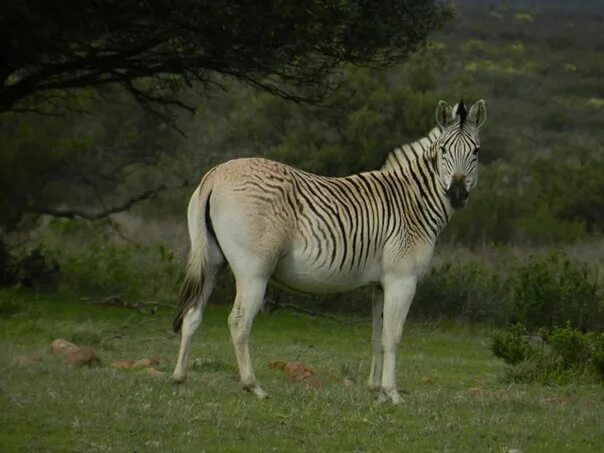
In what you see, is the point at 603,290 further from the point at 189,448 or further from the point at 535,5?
the point at 535,5

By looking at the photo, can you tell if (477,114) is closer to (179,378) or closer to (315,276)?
(315,276)

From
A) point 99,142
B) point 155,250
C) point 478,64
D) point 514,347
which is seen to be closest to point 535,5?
point 478,64

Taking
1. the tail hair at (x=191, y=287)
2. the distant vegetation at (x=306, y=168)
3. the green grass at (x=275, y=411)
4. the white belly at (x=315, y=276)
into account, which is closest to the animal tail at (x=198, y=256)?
the tail hair at (x=191, y=287)

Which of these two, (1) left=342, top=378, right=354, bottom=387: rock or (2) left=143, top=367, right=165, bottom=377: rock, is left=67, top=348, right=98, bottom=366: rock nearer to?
(2) left=143, top=367, right=165, bottom=377: rock

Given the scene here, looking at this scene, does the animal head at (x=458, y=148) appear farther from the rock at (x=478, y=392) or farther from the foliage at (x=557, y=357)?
the foliage at (x=557, y=357)

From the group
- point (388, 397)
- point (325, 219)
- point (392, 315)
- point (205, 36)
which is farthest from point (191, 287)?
point (205, 36)

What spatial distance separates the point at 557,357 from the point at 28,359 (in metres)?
5.50

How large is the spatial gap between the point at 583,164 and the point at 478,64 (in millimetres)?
43410

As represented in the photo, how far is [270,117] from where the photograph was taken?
3591 cm

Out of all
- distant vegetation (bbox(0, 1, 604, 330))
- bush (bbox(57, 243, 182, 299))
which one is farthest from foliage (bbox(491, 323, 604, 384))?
bush (bbox(57, 243, 182, 299))

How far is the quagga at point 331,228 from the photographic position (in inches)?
417

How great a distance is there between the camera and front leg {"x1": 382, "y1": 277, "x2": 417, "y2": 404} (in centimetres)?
1109

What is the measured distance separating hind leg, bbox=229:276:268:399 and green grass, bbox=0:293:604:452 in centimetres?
14

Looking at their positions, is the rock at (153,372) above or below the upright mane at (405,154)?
below
